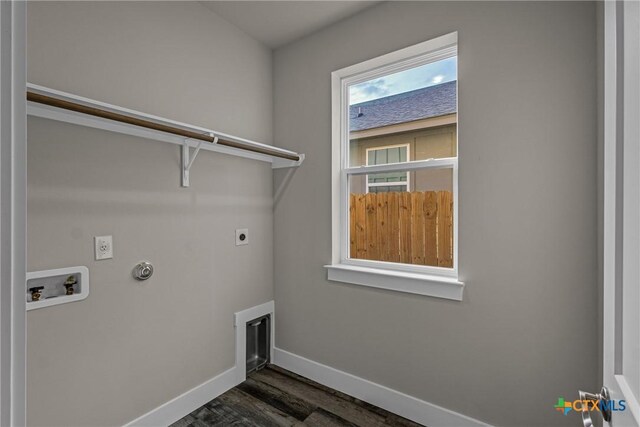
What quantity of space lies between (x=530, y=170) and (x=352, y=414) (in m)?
1.74

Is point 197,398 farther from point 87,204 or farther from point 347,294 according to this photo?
point 87,204

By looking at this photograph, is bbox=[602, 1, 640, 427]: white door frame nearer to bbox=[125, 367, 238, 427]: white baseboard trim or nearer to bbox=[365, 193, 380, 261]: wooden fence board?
bbox=[365, 193, 380, 261]: wooden fence board

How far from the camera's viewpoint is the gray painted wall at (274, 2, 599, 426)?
1.34 metres

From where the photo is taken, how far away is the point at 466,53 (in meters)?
1.62

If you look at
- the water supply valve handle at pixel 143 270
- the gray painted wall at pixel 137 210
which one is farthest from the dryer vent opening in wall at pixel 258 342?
the water supply valve handle at pixel 143 270

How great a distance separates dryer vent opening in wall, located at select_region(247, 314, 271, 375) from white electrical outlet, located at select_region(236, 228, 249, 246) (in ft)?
2.08

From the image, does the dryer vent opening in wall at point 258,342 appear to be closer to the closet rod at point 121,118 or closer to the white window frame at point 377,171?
the white window frame at point 377,171

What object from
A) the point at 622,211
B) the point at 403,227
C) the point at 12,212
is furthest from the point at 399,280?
the point at 12,212

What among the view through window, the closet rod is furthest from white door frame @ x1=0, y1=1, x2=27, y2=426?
the view through window

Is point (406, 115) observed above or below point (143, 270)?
above

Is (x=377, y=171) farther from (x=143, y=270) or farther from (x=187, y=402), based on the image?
(x=187, y=402)

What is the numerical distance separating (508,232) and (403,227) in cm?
60

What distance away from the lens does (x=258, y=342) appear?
242 centimetres

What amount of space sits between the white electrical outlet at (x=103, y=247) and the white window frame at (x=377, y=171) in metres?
1.31
